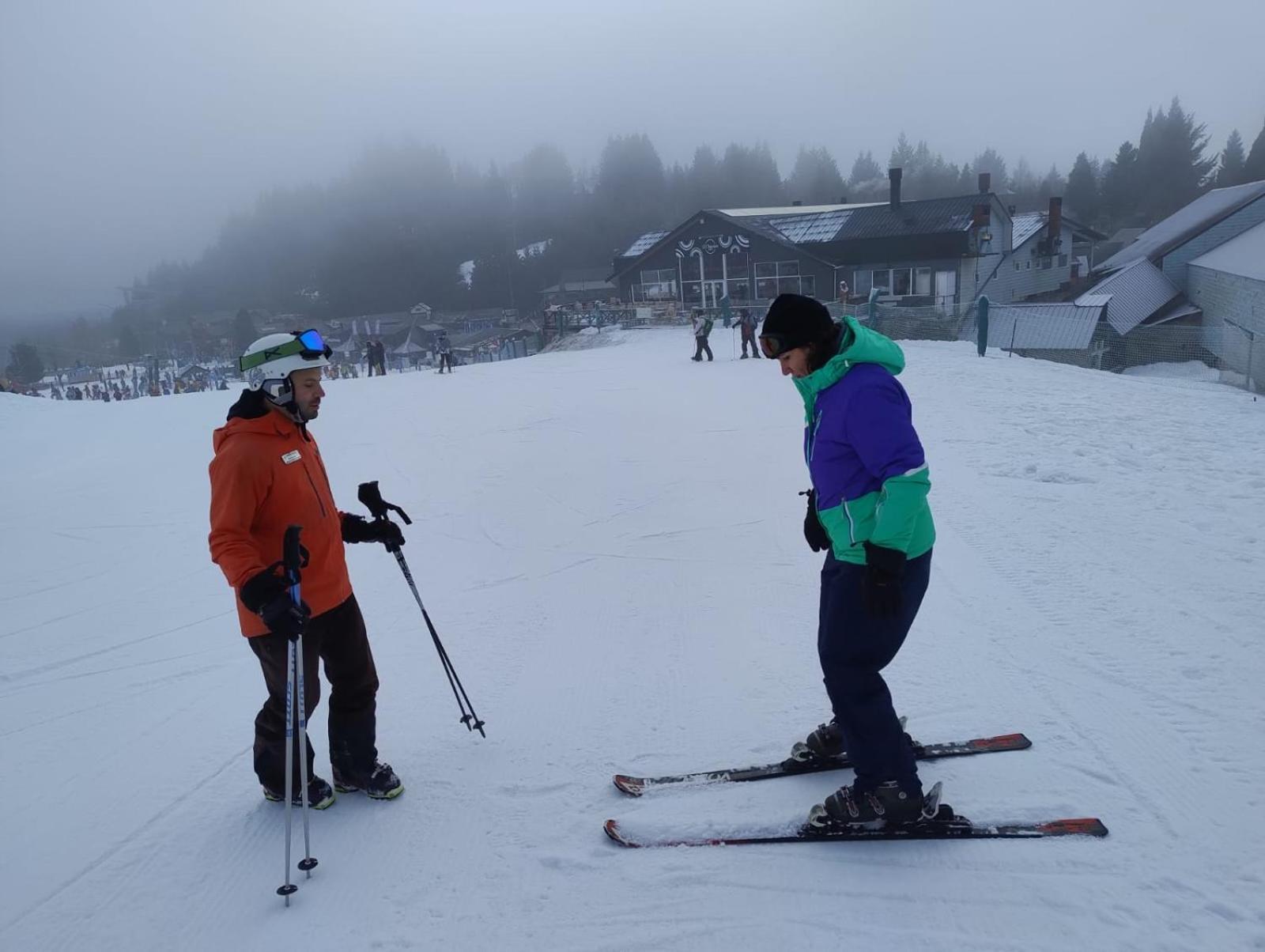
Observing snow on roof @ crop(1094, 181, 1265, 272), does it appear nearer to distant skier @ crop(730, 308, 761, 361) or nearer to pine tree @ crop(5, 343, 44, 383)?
distant skier @ crop(730, 308, 761, 361)

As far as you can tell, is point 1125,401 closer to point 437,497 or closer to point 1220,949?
point 437,497

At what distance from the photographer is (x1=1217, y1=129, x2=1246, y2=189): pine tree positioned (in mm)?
74062

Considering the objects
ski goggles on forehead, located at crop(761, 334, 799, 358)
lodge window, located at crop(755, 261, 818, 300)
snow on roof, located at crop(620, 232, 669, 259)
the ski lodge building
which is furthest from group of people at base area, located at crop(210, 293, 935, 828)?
snow on roof, located at crop(620, 232, 669, 259)

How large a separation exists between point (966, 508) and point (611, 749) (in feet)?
14.5

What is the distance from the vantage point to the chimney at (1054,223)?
38000mm

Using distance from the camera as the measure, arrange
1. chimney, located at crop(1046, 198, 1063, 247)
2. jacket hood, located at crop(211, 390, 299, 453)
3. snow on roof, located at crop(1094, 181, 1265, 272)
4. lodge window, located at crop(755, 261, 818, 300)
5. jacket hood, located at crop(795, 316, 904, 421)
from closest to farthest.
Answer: jacket hood, located at crop(795, 316, 904, 421), jacket hood, located at crop(211, 390, 299, 453), snow on roof, located at crop(1094, 181, 1265, 272), lodge window, located at crop(755, 261, 818, 300), chimney, located at crop(1046, 198, 1063, 247)

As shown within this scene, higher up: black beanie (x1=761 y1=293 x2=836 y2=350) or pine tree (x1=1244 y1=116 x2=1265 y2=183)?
pine tree (x1=1244 y1=116 x2=1265 y2=183)

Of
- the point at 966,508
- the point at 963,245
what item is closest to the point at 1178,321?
the point at 963,245

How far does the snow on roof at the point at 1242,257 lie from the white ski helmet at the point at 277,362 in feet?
96.1

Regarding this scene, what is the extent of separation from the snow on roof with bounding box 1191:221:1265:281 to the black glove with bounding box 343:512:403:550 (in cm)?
2898

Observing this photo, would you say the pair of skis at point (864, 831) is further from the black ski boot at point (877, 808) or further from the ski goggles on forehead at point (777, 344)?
the ski goggles on forehead at point (777, 344)

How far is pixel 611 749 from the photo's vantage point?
140 inches

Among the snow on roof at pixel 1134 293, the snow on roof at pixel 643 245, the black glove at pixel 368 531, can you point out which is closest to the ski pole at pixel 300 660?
the black glove at pixel 368 531

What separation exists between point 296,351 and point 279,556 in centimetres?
80
